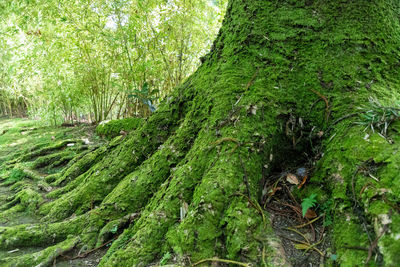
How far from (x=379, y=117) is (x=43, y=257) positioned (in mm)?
2907

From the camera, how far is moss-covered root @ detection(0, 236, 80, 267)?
2172 mm

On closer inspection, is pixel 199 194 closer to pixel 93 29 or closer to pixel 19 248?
pixel 19 248

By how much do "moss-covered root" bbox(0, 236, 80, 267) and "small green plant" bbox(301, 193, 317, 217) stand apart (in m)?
1.99

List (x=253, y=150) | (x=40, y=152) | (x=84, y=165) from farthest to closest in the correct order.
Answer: (x=40, y=152) → (x=84, y=165) → (x=253, y=150)

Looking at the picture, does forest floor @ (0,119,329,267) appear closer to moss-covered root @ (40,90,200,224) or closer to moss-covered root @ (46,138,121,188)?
moss-covered root @ (46,138,121,188)

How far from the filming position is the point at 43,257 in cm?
222

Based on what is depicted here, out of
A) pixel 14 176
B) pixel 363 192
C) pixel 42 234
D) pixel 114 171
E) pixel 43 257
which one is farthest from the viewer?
pixel 14 176

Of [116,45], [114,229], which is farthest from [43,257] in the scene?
[116,45]

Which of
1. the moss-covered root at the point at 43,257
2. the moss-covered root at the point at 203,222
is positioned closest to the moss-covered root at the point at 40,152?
the moss-covered root at the point at 43,257

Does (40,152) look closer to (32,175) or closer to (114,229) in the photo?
(32,175)

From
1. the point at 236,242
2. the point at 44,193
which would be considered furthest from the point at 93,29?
the point at 236,242

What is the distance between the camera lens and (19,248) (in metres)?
2.50

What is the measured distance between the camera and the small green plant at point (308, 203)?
1646 mm

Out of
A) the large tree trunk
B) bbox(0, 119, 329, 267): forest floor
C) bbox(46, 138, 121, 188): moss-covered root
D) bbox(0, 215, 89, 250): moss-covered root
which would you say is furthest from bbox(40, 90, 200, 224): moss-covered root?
bbox(46, 138, 121, 188): moss-covered root
